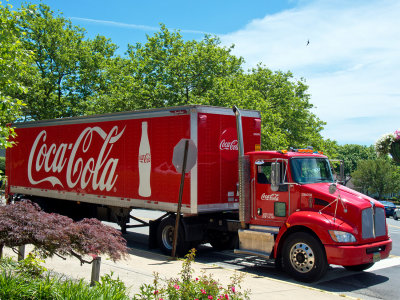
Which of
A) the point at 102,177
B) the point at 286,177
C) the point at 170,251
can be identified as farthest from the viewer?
the point at 102,177

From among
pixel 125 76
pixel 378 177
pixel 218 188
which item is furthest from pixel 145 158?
pixel 378 177

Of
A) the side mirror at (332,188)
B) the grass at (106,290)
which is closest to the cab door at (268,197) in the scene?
the side mirror at (332,188)

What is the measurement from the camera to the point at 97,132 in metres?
14.7

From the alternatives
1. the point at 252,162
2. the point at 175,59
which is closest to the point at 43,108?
the point at 175,59

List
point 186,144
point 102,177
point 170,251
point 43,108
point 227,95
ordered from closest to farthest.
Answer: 1. point 186,144
2. point 170,251
3. point 102,177
4. point 227,95
5. point 43,108

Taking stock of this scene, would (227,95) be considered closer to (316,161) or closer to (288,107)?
(288,107)

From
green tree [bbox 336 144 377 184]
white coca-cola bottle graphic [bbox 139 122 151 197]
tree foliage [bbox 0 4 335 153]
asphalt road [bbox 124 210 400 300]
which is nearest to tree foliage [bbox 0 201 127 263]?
asphalt road [bbox 124 210 400 300]

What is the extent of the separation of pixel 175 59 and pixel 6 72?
22213mm

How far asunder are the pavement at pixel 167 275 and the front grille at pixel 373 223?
68.0 inches

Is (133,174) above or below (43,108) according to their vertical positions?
below

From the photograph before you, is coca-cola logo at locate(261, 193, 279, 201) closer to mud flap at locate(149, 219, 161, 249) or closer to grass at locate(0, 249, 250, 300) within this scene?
mud flap at locate(149, 219, 161, 249)

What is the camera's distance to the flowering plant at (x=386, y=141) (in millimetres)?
7503

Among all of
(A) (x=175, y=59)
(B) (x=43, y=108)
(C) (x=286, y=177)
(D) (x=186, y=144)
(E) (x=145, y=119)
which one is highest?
(A) (x=175, y=59)

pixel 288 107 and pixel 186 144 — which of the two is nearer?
pixel 186 144
